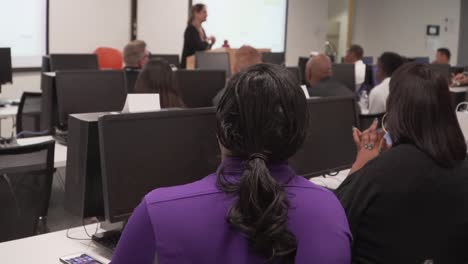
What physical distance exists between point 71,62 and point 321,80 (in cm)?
241

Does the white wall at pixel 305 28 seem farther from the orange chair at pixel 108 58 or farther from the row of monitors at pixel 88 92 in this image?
the row of monitors at pixel 88 92

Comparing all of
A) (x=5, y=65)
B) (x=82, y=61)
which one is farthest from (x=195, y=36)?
(x=5, y=65)

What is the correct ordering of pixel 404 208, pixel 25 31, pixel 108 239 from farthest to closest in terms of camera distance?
pixel 25 31 → pixel 108 239 → pixel 404 208

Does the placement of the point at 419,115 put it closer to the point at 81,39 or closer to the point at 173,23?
the point at 81,39

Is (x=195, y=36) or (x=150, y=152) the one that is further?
(x=195, y=36)

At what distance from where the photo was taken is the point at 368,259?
1.73 m

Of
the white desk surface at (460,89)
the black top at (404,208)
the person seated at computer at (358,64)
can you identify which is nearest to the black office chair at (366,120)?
the white desk surface at (460,89)

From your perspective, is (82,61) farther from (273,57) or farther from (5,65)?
(273,57)

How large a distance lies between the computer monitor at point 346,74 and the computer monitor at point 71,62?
255 centimetres

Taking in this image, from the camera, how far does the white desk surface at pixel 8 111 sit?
16.2 ft

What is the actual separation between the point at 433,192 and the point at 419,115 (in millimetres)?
247

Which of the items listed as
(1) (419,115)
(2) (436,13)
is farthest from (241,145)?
(2) (436,13)

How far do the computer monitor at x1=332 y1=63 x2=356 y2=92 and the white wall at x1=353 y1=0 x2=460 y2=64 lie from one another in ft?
16.2

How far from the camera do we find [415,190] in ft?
5.66
